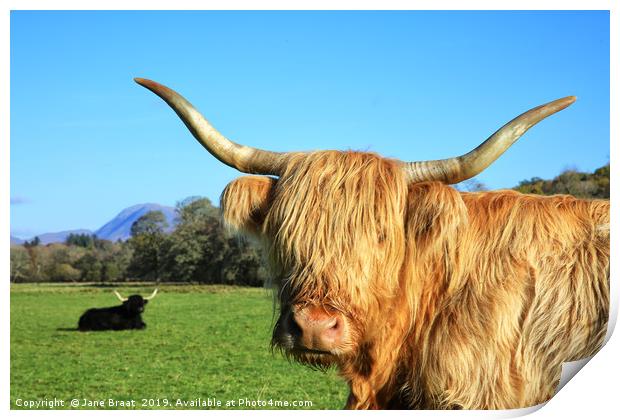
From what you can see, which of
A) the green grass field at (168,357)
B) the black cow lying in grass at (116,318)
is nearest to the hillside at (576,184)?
the green grass field at (168,357)

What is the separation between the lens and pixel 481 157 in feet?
8.61

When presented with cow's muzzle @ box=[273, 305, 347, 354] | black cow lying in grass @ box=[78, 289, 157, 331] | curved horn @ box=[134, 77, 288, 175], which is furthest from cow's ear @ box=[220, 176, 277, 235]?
black cow lying in grass @ box=[78, 289, 157, 331]

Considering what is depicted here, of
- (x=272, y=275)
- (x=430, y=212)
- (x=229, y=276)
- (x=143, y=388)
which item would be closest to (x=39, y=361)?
(x=143, y=388)

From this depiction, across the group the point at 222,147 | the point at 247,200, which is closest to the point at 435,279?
the point at 247,200

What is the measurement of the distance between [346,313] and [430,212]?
482 mm

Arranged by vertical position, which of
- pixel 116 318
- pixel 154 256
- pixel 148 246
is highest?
A: pixel 148 246

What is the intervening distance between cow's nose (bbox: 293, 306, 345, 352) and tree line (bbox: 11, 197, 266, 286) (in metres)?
8.17

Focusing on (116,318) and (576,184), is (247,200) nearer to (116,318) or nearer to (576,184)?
(576,184)

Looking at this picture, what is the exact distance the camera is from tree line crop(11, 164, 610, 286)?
41.0 feet

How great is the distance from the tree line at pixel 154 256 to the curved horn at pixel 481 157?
6905 millimetres

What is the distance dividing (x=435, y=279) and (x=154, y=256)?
15.8 meters

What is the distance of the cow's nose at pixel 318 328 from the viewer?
2.32 metres

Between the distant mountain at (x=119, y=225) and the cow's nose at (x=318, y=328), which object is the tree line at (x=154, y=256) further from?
the cow's nose at (x=318, y=328)
